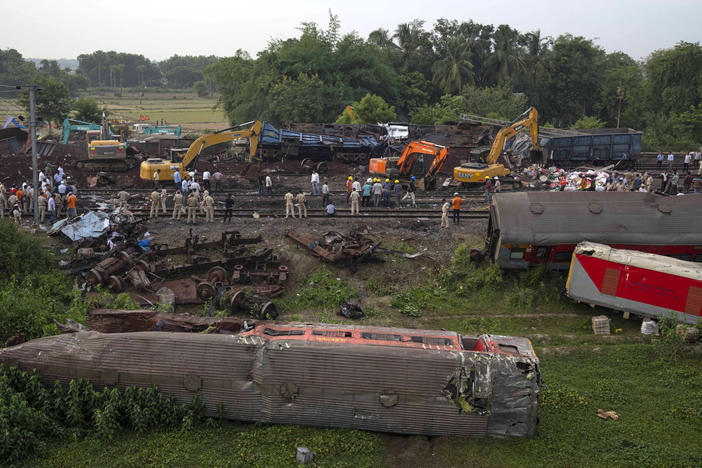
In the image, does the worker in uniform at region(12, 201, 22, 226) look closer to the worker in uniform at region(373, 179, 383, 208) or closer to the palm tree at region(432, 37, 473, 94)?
the worker in uniform at region(373, 179, 383, 208)

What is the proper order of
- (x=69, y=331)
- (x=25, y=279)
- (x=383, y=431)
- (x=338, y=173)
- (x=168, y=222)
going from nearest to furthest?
(x=383, y=431) < (x=69, y=331) < (x=25, y=279) < (x=168, y=222) < (x=338, y=173)

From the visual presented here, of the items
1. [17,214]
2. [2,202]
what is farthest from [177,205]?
[2,202]

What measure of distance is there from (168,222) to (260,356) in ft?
45.6

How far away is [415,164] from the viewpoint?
100ft

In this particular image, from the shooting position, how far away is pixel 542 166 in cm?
3622

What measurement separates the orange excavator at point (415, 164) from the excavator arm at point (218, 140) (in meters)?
7.43

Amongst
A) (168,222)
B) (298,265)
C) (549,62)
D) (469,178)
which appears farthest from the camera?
(549,62)

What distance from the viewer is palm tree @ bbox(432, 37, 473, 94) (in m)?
61.3

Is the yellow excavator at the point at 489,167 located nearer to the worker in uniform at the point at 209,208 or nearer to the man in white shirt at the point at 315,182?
the man in white shirt at the point at 315,182

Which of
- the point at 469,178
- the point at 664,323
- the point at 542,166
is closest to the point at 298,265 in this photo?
the point at 664,323

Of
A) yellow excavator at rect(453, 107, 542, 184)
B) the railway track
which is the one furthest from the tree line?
the railway track

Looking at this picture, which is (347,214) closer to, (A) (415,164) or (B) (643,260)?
(A) (415,164)

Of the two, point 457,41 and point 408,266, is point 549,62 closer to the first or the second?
point 457,41

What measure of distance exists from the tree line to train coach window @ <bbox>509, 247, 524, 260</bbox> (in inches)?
1241
